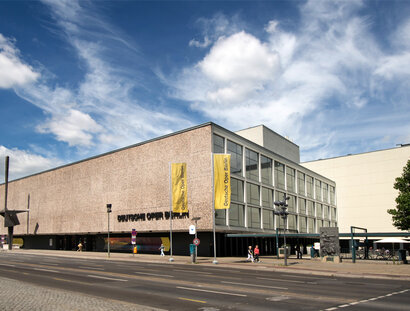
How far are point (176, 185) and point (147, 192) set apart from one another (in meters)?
9.08

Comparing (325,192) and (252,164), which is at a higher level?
(252,164)

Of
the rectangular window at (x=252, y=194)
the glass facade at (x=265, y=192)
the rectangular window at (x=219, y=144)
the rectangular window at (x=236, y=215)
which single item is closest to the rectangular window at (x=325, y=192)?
the glass facade at (x=265, y=192)

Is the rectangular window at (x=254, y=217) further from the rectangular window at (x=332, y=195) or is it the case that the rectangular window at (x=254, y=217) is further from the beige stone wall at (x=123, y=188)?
the rectangular window at (x=332, y=195)

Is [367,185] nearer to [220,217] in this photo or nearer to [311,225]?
[311,225]

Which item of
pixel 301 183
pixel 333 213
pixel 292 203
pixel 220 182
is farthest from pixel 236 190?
pixel 333 213

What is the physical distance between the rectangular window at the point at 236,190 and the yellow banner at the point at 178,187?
7249 mm

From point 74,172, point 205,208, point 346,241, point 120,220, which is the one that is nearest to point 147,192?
point 120,220

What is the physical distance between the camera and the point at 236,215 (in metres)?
48.2

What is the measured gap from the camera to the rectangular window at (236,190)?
4800cm

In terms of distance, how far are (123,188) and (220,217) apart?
16.8 m

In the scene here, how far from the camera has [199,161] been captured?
150 ft

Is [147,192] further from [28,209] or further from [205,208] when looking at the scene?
[28,209]

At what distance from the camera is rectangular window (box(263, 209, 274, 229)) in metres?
55.2

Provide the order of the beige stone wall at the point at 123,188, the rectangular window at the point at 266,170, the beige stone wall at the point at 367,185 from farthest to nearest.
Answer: the beige stone wall at the point at 367,185
the rectangular window at the point at 266,170
the beige stone wall at the point at 123,188
